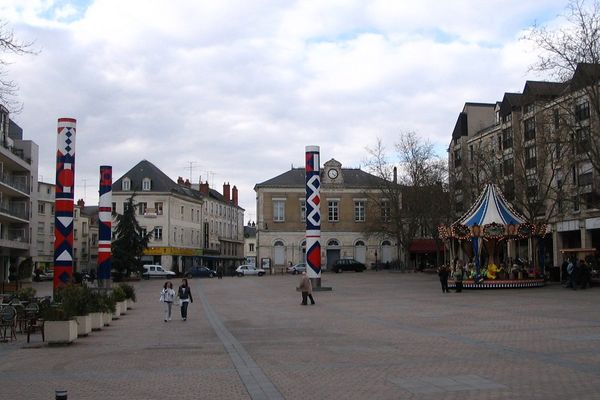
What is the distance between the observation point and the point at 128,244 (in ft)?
218

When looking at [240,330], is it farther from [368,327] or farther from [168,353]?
[168,353]

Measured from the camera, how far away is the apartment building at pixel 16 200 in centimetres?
5588

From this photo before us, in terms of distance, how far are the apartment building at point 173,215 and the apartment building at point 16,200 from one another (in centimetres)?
1329

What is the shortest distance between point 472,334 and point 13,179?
52.7 m

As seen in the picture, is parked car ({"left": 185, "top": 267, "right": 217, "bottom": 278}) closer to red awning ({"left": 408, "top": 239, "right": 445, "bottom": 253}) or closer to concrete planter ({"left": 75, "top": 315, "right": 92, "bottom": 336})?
red awning ({"left": 408, "top": 239, "right": 445, "bottom": 253})

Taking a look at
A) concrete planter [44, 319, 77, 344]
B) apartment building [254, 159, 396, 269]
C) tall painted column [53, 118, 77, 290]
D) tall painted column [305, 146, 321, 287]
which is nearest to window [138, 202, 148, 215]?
apartment building [254, 159, 396, 269]

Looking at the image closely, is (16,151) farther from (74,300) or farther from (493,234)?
(74,300)

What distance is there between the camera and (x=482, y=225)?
131 ft

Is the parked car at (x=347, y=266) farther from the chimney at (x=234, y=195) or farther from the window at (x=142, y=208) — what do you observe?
the chimney at (x=234, y=195)

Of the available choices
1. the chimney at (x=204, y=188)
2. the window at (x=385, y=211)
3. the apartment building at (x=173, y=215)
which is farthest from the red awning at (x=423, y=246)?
the chimney at (x=204, y=188)

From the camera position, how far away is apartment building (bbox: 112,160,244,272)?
8456 cm

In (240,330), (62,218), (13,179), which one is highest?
(13,179)

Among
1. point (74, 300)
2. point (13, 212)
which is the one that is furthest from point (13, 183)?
point (74, 300)

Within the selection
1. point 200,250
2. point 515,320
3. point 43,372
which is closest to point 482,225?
point 515,320
